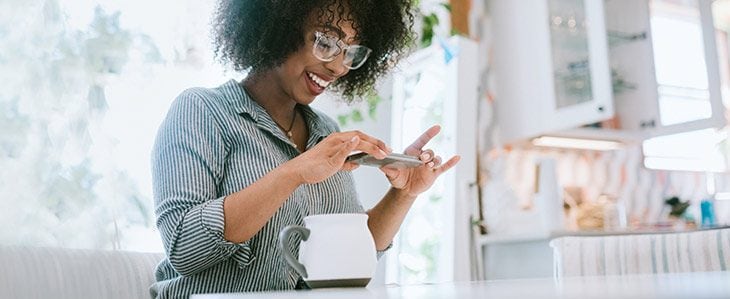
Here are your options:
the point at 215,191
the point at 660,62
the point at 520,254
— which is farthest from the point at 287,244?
the point at 660,62

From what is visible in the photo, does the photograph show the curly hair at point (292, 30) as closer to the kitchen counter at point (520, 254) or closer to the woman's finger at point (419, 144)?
the woman's finger at point (419, 144)

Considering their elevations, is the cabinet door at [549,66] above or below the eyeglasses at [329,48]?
above

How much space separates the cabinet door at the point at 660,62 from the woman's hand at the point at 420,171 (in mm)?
2756

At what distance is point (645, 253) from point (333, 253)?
3.75 feet

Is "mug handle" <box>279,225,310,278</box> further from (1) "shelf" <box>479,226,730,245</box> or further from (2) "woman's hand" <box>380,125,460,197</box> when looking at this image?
(1) "shelf" <box>479,226,730,245</box>

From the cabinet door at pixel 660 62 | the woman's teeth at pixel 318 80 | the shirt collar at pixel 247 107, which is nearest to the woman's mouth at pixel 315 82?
the woman's teeth at pixel 318 80

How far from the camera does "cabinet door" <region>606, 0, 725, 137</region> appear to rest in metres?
3.96

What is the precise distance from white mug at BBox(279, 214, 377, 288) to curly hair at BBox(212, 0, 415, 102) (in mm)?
648

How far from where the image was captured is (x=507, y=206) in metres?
3.34

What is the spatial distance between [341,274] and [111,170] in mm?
1753

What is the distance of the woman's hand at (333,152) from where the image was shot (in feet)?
3.90

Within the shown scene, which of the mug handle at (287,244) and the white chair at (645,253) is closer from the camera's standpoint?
the mug handle at (287,244)

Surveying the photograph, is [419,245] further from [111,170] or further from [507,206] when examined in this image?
[111,170]

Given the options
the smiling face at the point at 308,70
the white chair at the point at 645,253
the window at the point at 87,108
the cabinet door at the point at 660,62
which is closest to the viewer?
the smiling face at the point at 308,70
